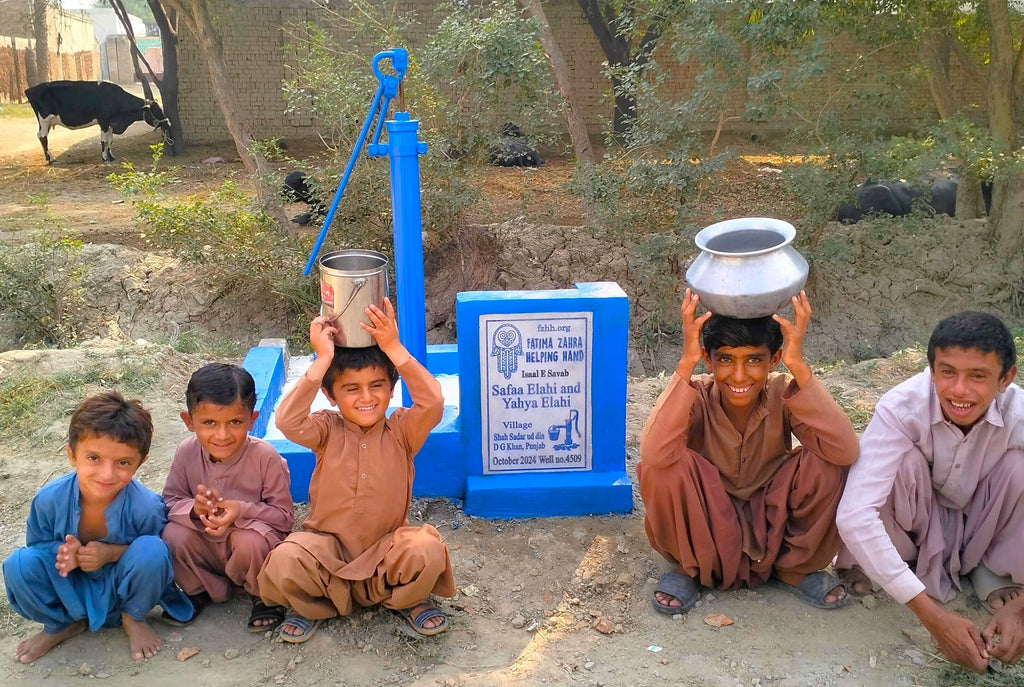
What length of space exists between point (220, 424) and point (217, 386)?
12 centimetres

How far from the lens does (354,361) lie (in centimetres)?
299

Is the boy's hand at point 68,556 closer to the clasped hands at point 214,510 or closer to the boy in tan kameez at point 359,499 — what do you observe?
the clasped hands at point 214,510

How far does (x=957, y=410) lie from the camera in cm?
282

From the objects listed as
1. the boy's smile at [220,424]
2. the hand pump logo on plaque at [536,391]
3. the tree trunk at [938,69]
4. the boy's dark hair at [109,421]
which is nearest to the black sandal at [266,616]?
the boy's smile at [220,424]

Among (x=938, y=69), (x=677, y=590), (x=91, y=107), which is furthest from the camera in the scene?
(x=91, y=107)

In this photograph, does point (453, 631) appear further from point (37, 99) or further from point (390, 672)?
point (37, 99)

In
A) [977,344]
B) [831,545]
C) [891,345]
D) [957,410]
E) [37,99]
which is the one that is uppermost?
[37,99]

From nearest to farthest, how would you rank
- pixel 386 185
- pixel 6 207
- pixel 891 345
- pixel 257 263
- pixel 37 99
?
pixel 386 185 < pixel 257 263 < pixel 891 345 < pixel 6 207 < pixel 37 99

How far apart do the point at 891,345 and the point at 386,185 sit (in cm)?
448

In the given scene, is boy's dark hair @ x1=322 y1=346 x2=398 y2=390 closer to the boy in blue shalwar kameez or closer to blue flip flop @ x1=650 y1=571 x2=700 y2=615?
the boy in blue shalwar kameez

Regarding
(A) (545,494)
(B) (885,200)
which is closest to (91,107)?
(B) (885,200)

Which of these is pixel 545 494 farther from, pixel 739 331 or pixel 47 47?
pixel 47 47

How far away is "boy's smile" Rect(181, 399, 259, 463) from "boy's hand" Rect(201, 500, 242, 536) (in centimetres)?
17

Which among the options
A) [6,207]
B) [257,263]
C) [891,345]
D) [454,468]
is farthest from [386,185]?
[6,207]
